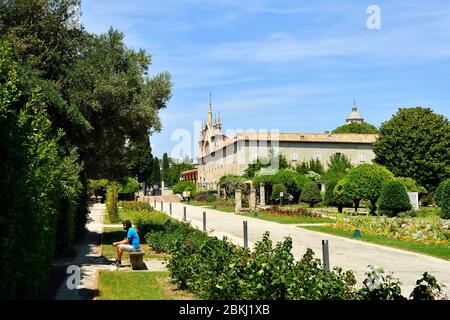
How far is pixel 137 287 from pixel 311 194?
40.1 meters

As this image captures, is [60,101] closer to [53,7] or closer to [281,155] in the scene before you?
[53,7]

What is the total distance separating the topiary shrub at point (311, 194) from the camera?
160ft

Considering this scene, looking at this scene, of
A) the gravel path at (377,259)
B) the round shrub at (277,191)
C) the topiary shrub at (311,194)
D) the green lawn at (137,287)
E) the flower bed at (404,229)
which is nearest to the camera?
the green lawn at (137,287)

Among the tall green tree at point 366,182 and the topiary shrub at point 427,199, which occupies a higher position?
the tall green tree at point 366,182

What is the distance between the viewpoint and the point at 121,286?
10086 mm

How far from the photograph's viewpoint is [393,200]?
31.2 meters

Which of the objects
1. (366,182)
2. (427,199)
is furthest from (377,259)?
(427,199)

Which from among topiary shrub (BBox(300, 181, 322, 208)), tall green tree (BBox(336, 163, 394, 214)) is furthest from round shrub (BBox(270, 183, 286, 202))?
tall green tree (BBox(336, 163, 394, 214))

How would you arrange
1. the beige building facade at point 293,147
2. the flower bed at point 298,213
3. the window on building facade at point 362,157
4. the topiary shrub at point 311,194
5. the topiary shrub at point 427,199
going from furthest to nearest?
1. the window on building facade at point 362,157
2. the beige building facade at point 293,147
3. the topiary shrub at point 427,199
4. the topiary shrub at point 311,194
5. the flower bed at point 298,213

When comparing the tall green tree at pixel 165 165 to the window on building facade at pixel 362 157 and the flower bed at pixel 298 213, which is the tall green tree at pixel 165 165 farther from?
the flower bed at pixel 298 213

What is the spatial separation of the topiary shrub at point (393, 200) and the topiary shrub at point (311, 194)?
55.9 feet

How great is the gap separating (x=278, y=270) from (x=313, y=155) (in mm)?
69390

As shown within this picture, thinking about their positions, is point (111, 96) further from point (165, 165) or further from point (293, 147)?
point (165, 165)

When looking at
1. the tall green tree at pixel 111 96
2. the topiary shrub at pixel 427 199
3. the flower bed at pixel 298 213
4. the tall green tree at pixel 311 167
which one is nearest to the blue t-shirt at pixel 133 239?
the tall green tree at pixel 111 96
